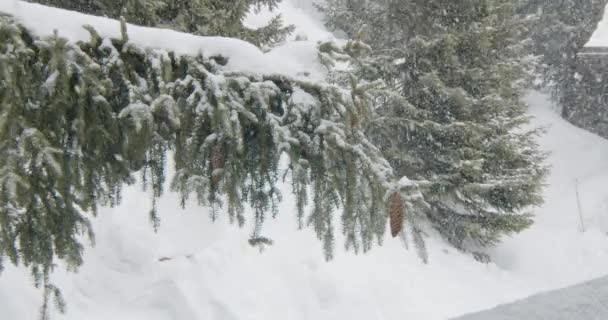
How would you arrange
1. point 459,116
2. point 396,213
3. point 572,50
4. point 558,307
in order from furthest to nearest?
point 572,50, point 459,116, point 396,213, point 558,307

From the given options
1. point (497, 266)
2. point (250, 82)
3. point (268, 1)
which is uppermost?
point (268, 1)

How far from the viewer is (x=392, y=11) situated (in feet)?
44.6

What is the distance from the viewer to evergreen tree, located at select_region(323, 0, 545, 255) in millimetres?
12328

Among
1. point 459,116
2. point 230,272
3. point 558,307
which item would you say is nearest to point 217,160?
point 558,307

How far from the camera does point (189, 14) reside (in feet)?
24.8

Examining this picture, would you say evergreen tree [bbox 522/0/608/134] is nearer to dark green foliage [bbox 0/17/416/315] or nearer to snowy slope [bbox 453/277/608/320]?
dark green foliage [bbox 0/17/416/315]

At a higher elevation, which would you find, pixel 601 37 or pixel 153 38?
pixel 601 37

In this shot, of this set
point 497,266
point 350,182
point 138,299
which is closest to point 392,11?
point 497,266

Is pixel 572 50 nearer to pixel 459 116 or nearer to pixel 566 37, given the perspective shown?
pixel 566 37

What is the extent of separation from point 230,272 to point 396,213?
4874 millimetres

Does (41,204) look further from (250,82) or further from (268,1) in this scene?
(268,1)

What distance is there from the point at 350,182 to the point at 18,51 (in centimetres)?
187

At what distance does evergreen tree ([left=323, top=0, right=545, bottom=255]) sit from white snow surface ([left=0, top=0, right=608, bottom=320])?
4.17 feet

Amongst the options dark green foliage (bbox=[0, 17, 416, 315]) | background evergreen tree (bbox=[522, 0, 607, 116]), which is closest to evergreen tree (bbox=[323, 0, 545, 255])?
dark green foliage (bbox=[0, 17, 416, 315])
